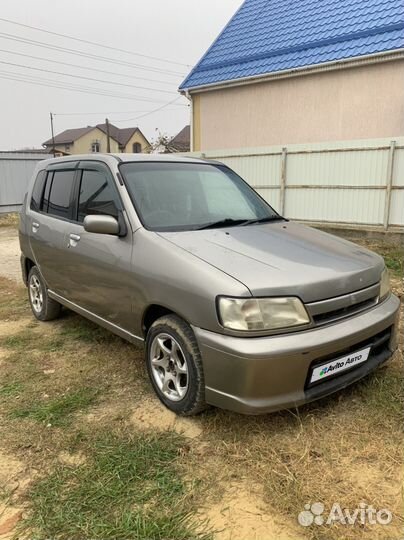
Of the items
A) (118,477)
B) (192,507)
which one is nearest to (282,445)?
(192,507)

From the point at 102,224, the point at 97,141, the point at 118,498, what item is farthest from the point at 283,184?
the point at 97,141

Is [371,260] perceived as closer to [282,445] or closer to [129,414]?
[282,445]

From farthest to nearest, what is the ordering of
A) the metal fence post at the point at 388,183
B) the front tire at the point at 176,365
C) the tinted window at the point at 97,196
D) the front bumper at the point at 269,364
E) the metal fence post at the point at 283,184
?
the metal fence post at the point at 283,184
the metal fence post at the point at 388,183
the tinted window at the point at 97,196
the front tire at the point at 176,365
the front bumper at the point at 269,364

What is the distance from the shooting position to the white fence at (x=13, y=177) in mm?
18219

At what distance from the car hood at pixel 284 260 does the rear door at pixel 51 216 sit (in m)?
1.53

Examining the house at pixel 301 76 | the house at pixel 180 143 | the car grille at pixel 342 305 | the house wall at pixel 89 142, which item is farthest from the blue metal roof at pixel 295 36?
the house wall at pixel 89 142

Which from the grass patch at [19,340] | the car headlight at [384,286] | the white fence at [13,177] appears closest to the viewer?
the car headlight at [384,286]

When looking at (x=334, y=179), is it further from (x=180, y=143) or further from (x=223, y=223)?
(x=180, y=143)

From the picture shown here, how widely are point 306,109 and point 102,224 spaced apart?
9.67m

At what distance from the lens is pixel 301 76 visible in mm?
11328

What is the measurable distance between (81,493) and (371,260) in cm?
234

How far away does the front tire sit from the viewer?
8.83 ft

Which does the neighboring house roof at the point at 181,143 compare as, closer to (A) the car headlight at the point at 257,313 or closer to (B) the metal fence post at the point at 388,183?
(B) the metal fence post at the point at 388,183

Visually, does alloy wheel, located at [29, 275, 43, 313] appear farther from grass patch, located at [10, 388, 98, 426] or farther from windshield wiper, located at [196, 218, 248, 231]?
windshield wiper, located at [196, 218, 248, 231]
